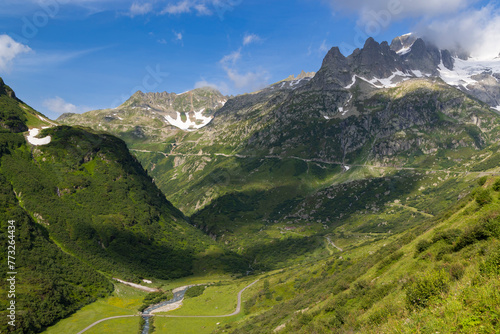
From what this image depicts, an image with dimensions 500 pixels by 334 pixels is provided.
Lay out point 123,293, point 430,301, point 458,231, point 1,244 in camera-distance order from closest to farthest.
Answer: point 430,301 < point 458,231 < point 1,244 < point 123,293

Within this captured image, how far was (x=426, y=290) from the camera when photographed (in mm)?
22969

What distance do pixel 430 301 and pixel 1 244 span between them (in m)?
167

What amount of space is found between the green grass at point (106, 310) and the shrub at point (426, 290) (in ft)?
425

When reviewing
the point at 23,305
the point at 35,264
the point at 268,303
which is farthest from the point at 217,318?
the point at 35,264

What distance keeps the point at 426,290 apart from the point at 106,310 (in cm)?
14959

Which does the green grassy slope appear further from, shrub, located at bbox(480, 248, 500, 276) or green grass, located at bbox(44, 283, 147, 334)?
green grass, located at bbox(44, 283, 147, 334)

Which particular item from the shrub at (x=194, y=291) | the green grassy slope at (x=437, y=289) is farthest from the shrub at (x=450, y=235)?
the shrub at (x=194, y=291)

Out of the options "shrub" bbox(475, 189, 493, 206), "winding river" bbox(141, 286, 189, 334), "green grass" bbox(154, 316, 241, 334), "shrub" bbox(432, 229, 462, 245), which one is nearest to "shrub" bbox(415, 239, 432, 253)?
"shrub" bbox(432, 229, 462, 245)

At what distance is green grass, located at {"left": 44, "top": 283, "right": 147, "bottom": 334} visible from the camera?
115 metres

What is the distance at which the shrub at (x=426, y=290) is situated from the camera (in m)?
22.3

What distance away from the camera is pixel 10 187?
17675cm

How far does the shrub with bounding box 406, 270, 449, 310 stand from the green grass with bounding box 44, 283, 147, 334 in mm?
129512

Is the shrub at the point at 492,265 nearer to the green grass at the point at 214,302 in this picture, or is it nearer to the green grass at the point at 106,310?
the green grass at the point at 214,302

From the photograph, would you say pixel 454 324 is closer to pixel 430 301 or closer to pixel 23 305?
pixel 430 301
